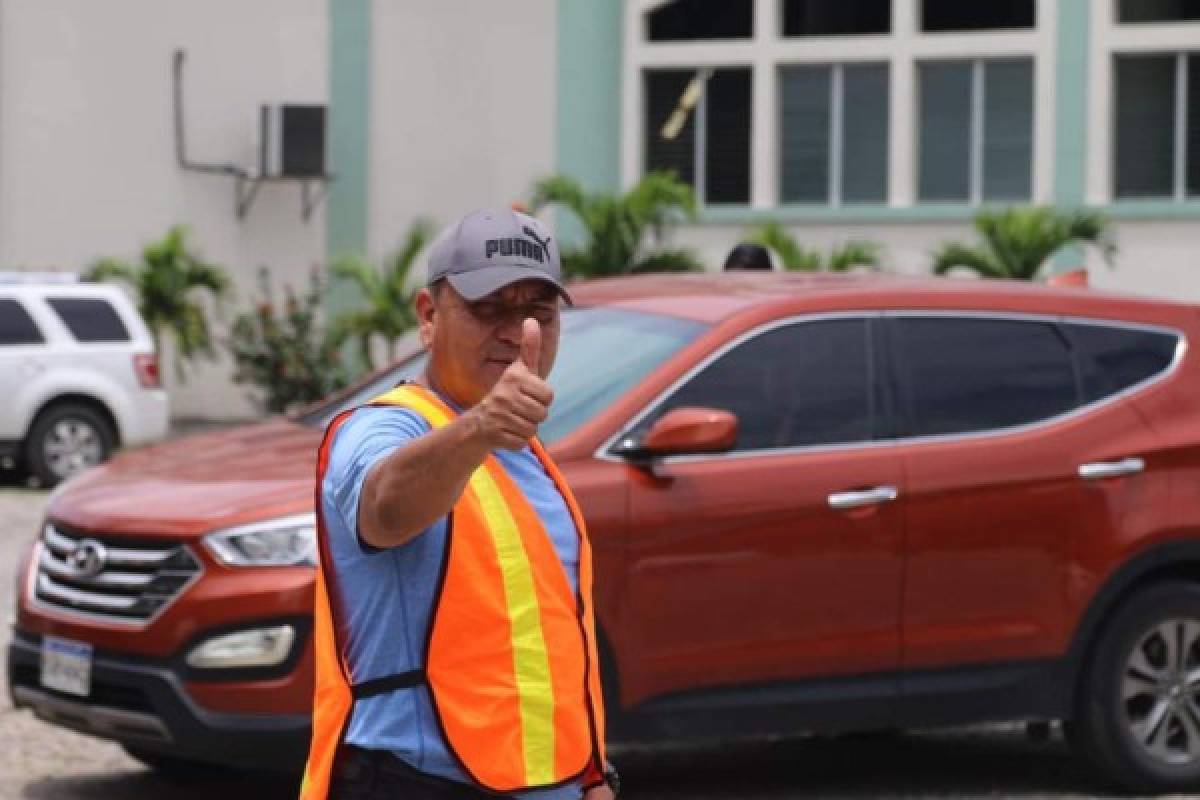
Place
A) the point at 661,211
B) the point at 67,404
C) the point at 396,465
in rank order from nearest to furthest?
the point at 396,465
the point at 67,404
the point at 661,211

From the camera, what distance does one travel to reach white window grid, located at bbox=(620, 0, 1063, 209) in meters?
28.3

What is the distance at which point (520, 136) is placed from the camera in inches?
1199

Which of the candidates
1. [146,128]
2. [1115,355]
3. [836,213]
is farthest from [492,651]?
[146,128]

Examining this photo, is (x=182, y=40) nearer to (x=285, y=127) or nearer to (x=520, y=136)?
(x=285, y=127)

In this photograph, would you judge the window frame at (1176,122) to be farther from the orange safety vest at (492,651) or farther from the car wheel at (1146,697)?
the orange safety vest at (492,651)

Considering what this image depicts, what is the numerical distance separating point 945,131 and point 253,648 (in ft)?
70.9

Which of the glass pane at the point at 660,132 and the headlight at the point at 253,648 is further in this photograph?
the glass pane at the point at 660,132

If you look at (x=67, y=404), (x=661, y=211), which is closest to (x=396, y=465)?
(x=67, y=404)

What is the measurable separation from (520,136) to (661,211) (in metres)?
5.76

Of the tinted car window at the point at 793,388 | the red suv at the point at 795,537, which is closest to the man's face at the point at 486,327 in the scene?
the red suv at the point at 795,537

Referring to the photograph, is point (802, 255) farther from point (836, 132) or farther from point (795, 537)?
point (795, 537)

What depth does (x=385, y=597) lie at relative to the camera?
3.78m

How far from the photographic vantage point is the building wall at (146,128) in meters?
29.6

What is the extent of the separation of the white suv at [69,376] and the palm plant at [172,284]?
17.9 feet
